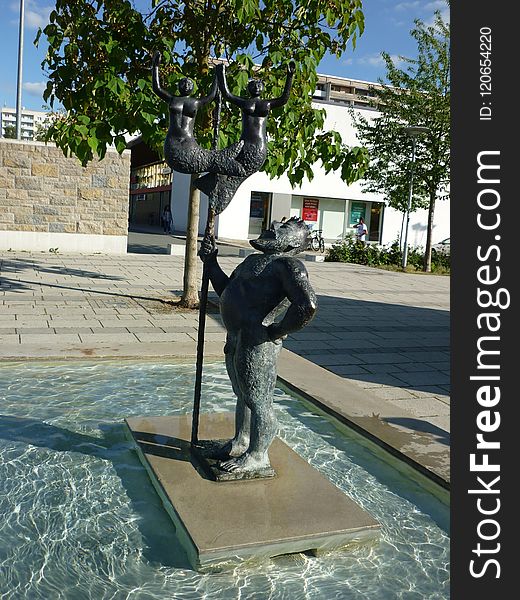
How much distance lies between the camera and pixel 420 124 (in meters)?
21.1

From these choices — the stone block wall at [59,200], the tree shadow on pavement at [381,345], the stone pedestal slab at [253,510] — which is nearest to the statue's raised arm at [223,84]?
the stone pedestal slab at [253,510]

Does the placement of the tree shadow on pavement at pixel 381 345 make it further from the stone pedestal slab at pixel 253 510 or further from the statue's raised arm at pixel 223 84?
the statue's raised arm at pixel 223 84

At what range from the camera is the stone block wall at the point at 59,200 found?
17047mm

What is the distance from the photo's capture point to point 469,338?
3.35m

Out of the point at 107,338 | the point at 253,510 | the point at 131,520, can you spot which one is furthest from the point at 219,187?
the point at 107,338

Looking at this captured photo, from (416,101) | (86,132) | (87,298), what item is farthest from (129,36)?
(416,101)

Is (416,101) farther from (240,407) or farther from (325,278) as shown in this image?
(240,407)

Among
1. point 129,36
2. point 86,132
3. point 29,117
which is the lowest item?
point 86,132

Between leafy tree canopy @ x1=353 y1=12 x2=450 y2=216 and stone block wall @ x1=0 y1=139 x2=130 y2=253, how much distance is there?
27.1 feet

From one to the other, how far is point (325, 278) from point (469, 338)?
13.4m

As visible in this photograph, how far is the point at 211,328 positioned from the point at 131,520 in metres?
5.49

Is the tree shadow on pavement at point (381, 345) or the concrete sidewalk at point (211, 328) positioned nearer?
the concrete sidewalk at point (211, 328)

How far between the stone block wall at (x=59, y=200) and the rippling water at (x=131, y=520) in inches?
485

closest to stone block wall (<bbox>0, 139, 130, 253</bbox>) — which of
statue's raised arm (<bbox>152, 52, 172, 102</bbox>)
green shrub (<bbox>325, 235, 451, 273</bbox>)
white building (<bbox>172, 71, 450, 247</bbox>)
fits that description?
green shrub (<bbox>325, 235, 451, 273</bbox>)
